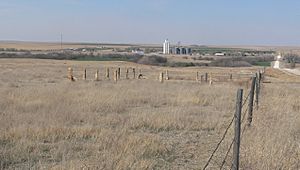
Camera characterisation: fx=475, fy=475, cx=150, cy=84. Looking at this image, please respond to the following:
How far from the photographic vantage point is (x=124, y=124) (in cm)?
1225

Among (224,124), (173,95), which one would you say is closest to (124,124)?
(224,124)

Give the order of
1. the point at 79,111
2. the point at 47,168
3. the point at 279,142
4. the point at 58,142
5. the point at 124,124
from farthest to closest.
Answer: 1. the point at 79,111
2. the point at 124,124
3. the point at 58,142
4. the point at 279,142
5. the point at 47,168

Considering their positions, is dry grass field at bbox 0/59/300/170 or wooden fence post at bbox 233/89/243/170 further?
dry grass field at bbox 0/59/300/170

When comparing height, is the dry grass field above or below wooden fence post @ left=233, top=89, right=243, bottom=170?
below

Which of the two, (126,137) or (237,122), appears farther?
(126,137)

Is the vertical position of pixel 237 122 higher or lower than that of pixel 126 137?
higher

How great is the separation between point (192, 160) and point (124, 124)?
3.97 meters

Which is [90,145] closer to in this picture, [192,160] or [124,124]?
[192,160]

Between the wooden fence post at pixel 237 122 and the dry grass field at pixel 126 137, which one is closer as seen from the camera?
the wooden fence post at pixel 237 122

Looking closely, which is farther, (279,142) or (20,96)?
(20,96)

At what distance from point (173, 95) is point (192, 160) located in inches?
501

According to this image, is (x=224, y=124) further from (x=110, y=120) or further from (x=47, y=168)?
(x=47, y=168)

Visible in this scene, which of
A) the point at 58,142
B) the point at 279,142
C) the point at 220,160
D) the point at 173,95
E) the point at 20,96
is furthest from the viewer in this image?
the point at 173,95

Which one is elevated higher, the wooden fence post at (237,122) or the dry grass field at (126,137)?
the wooden fence post at (237,122)
